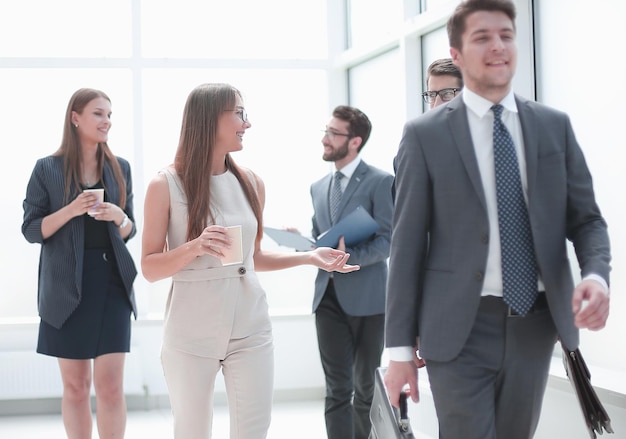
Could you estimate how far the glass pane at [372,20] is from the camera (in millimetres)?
5848

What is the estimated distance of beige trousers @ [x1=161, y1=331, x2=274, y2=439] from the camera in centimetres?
285

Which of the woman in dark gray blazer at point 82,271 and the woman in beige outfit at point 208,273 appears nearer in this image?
the woman in beige outfit at point 208,273

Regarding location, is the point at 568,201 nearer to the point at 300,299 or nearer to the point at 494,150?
the point at 494,150

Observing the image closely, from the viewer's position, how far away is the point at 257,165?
673 centimetres

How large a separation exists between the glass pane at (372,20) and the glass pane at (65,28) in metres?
1.77

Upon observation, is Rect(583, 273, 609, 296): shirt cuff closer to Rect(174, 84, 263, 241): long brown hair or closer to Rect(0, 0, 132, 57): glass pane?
Rect(174, 84, 263, 241): long brown hair

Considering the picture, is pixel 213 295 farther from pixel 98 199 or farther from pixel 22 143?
pixel 22 143

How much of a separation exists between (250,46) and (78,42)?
4.38 ft

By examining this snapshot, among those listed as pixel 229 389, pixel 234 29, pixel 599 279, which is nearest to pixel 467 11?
pixel 599 279

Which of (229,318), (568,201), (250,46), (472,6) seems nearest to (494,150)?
(568,201)

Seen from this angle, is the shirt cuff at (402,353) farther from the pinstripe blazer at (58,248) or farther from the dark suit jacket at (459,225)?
the pinstripe blazer at (58,248)

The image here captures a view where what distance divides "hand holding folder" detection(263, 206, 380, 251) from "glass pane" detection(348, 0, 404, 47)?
81.3 inches

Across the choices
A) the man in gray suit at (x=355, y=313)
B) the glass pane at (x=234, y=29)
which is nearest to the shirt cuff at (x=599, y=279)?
the man in gray suit at (x=355, y=313)

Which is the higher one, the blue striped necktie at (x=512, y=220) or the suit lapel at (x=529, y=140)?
the suit lapel at (x=529, y=140)
